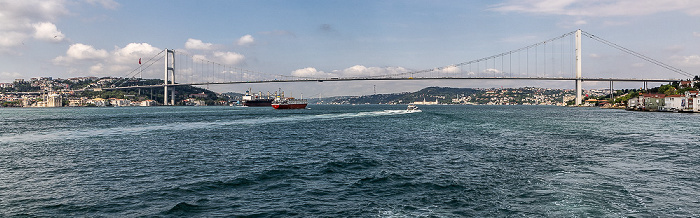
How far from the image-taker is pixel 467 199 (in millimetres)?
9305

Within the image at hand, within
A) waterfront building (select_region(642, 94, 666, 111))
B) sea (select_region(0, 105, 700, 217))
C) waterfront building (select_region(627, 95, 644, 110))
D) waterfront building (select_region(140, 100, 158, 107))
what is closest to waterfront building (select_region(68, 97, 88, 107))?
waterfront building (select_region(140, 100, 158, 107))

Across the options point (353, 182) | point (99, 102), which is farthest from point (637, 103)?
point (99, 102)

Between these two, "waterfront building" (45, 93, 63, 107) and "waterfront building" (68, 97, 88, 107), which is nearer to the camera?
"waterfront building" (45, 93, 63, 107)

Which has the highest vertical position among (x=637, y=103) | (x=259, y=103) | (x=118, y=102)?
(x=118, y=102)

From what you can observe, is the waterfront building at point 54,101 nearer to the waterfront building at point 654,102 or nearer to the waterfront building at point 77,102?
the waterfront building at point 77,102

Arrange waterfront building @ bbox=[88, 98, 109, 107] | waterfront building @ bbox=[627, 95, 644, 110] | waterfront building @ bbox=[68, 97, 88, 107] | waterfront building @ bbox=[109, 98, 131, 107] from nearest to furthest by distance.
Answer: waterfront building @ bbox=[627, 95, 644, 110]
waterfront building @ bbox=[68, 97, 88, 107]
waterfront building @ bbox=[88, 98, 109, 107]
waterfront building @ bbox=[109, 98, 131, 107]

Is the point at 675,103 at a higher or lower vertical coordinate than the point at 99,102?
lower

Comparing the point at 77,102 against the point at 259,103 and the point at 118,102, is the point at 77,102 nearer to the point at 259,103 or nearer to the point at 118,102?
the point at 118,102

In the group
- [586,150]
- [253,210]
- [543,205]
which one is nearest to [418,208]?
[543,205]

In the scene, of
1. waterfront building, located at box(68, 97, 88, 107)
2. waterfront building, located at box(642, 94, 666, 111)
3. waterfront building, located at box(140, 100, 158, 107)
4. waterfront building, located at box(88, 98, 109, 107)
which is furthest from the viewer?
waterfront building, located at box(140, 100, 158, 107)

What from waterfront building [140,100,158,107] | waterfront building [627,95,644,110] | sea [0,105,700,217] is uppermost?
waterfront building [140,100,158,107]

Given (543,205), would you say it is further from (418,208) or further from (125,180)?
(125,180)

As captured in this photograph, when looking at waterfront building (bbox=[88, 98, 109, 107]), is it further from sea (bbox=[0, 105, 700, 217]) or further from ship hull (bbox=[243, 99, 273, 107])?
sea (bbox=[0, 105, 700, 217])

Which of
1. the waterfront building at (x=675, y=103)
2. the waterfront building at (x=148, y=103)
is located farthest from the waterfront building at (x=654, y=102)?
the waterfront building at (x=148, y=103)
